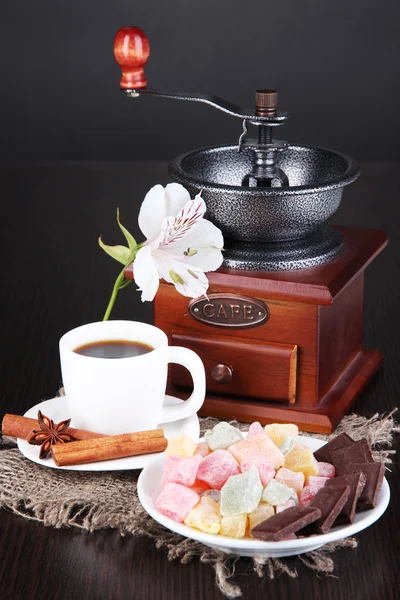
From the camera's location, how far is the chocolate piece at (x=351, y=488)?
98cm

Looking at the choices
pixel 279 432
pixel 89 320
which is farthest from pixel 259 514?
pixel 89 320

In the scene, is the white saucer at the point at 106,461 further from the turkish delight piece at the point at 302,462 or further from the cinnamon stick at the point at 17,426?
the turkish delight piece at the point at 302,462

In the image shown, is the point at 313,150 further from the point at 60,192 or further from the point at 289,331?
the point at 60,192

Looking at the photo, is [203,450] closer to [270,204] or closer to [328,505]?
[328,505]

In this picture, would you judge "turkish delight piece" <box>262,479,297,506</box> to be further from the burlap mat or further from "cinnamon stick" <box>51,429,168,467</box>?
"cinnamon stick" <box>51,429,168,467</box>

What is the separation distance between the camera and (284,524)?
94cm

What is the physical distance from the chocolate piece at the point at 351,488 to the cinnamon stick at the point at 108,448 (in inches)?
8.5

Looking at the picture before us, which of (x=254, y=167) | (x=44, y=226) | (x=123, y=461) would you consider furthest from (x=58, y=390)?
(x=44, y=226)

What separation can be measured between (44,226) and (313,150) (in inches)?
33.5

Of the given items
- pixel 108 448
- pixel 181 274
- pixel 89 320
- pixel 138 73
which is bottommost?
pixel 89 320

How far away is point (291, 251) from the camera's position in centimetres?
132

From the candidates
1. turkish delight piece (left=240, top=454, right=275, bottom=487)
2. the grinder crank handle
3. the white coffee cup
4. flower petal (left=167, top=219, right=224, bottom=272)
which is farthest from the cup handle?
the grinder crank handle

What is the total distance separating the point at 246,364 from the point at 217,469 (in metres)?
0.31

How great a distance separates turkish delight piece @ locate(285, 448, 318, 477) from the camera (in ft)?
3.42
